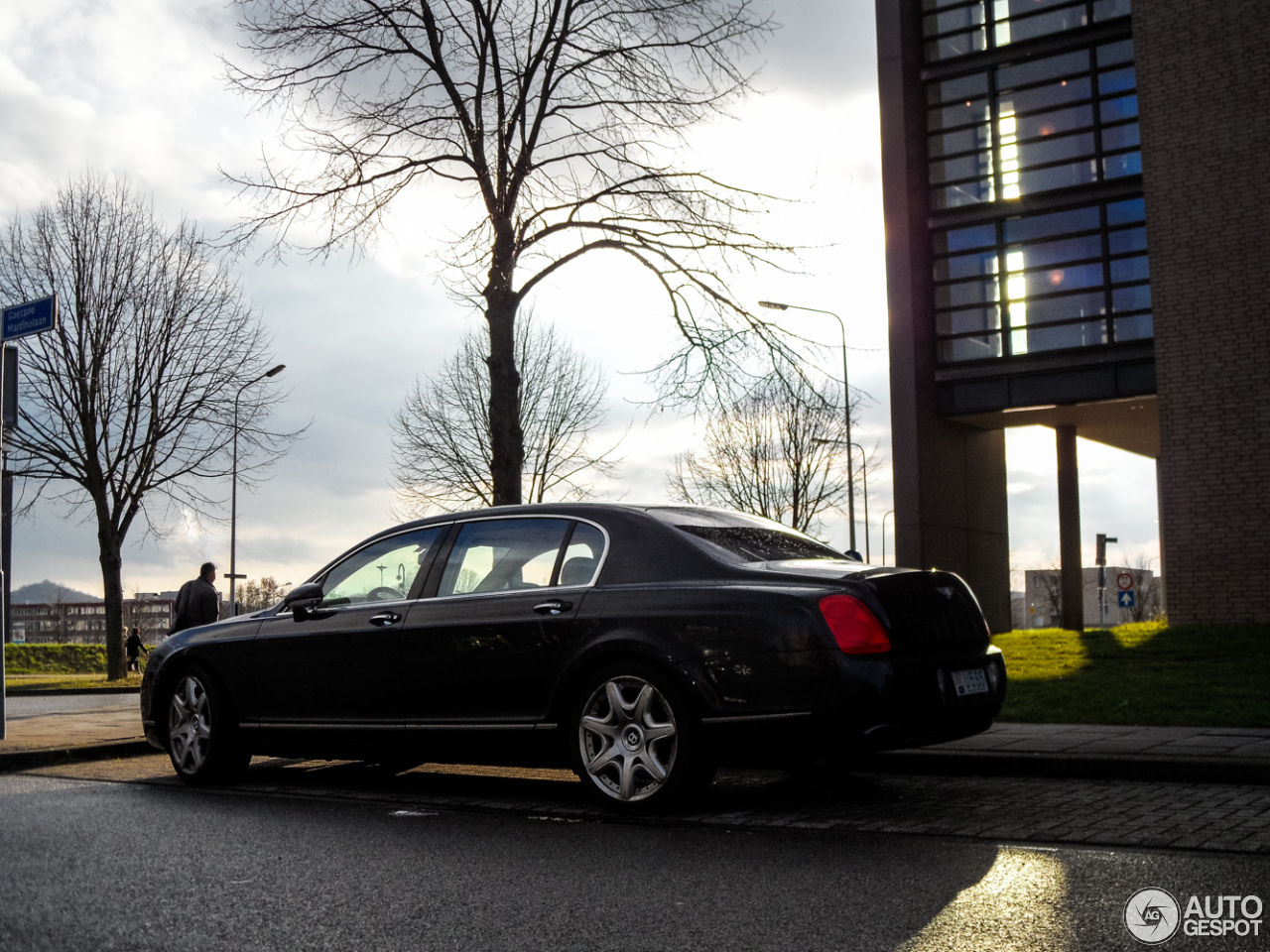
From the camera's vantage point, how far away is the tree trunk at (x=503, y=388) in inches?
562

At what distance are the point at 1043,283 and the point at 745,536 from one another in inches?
859

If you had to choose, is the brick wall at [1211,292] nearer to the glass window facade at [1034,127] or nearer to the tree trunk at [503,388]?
the glass window facade at [1034,127]

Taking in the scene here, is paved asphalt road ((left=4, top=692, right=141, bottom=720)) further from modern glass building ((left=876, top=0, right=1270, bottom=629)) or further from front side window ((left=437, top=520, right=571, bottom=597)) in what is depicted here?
modern glass building ((left=876, top=0, right=1270, bottom=629))

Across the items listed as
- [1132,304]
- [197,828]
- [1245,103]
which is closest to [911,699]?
[197,828]

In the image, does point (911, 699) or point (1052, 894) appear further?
point (911, 699)

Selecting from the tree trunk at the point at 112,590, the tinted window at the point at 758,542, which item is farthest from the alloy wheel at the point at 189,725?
the tree trunk at the point at 112,590

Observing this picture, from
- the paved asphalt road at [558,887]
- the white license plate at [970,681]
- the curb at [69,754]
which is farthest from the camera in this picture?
the curb at [69,754]

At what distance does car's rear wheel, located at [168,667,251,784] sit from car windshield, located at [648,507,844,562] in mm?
3161

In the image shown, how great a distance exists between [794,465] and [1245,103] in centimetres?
2597

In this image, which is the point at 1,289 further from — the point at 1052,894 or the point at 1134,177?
the point at 1052,894

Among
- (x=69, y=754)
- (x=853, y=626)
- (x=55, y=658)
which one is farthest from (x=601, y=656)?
(x=55, y=658)

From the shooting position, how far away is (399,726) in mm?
7031

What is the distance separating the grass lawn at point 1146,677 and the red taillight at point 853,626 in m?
4.20

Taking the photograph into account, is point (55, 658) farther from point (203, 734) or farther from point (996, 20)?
point (203, 734)
